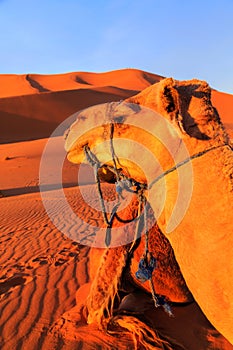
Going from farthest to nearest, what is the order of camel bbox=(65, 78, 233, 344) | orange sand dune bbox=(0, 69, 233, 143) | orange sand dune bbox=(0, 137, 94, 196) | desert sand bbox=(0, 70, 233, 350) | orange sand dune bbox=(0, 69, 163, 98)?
1. orange sand dune bbox=(0, 69, 163, 98)
2. orange sand dune bbox=(0, 69, 233, 143)
3. orange sand dune bbox=(0, 137, 94, 196)
4. desert sand bbox=(0, 70, 233, 350)
5. camel bbox=(65, 78, 233, 344)

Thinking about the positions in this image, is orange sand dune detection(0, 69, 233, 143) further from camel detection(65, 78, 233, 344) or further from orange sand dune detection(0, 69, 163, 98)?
camel detection(65, 78, 233, 344)

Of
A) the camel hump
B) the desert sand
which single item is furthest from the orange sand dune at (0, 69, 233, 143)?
the camel hump

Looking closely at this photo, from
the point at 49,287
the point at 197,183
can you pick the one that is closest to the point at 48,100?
the point at 49,287

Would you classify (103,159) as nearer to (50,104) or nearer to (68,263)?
(68,263)

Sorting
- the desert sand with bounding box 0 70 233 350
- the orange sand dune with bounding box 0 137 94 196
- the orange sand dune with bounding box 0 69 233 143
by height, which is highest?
the orange sand dune with bounding box 0 69 233 143

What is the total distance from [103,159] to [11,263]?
4517 millimetres

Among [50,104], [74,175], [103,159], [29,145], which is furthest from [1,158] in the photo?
[50,104]

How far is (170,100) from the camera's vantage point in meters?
1.85

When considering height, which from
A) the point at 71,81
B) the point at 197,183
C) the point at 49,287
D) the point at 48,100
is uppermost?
the point at 71,81

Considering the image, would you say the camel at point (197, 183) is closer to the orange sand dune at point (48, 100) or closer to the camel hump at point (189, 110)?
the camel hump at point (189, 110)

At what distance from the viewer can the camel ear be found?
1.81m

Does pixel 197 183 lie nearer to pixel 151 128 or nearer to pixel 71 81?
pixel 151 128

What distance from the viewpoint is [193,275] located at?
190cm

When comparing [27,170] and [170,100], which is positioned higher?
[27,170]
